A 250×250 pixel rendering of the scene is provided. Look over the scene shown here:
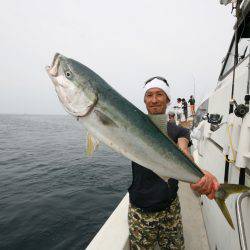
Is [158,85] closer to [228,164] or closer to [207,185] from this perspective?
[228,164]

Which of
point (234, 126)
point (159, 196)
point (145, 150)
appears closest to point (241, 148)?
point (234, 126)

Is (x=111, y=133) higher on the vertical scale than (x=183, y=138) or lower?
higher

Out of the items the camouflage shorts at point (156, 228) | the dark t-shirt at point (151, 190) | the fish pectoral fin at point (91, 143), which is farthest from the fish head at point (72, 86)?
the camouflage shorts at point (156, 228)

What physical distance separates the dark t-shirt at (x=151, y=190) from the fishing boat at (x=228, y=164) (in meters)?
0.64

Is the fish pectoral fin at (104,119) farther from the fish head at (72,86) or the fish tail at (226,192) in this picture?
the fish tail at (226,192)

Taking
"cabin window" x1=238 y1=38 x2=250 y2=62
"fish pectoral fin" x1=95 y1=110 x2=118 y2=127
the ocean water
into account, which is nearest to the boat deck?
"fish pectoral fin" x1=95 y1=110 x2=118 y2=127

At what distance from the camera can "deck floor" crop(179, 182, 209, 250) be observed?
14.6ft

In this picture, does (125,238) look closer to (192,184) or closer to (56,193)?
(192,184)

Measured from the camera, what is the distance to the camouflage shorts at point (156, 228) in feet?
9.78

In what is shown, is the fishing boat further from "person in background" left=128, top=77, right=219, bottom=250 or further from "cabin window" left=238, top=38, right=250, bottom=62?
"person in background" left=128, top=77, right=219, bottom=250

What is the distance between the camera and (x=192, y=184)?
2.16 meters

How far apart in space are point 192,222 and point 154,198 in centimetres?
274

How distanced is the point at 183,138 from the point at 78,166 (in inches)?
599

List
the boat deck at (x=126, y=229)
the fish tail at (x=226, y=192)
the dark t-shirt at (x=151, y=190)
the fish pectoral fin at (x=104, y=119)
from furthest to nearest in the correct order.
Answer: the boat deck at (x=126, y=229)
the dark t-shirt at (x=151, y=190)
the fish tail at (x=226, y=192)
the fish pectoral fin at (x=104, y=119)
